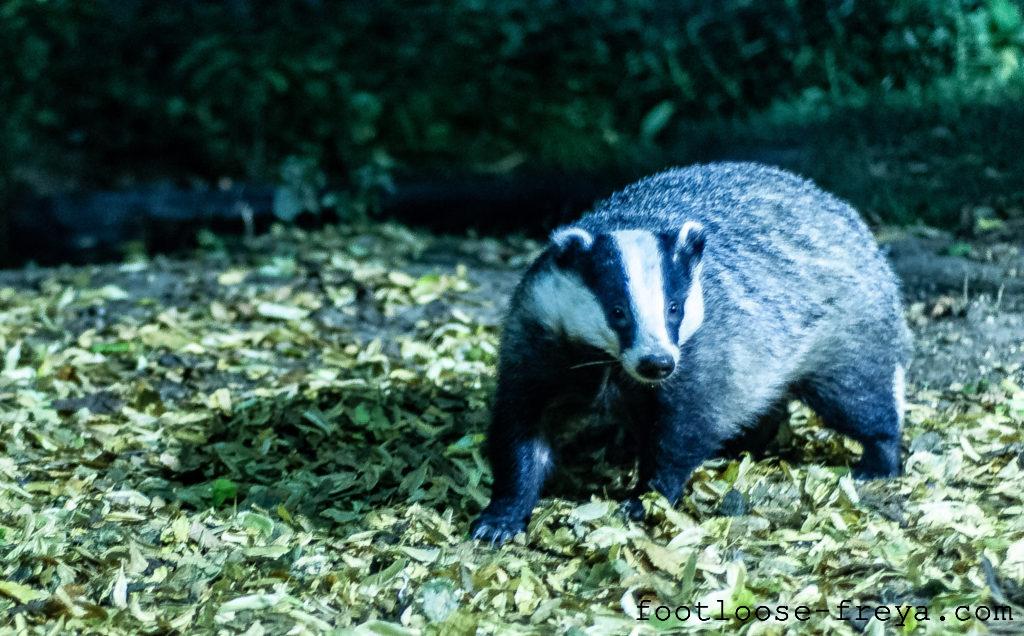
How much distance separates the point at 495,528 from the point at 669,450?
74 cm

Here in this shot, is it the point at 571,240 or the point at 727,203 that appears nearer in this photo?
the point at 571,240

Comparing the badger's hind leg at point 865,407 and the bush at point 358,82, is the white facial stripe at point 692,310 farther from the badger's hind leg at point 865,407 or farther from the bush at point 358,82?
the bush at point 358,82

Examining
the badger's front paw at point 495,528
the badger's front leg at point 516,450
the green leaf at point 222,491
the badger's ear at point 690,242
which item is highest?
the badger's ear at point 690,242

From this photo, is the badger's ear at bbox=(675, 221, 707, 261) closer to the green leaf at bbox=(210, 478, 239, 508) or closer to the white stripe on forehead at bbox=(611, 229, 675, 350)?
the white stripe on forehead at bbox=(611, 229, 675, 350)

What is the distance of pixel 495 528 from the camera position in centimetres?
473

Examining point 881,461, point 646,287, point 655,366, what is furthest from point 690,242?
point 881,461

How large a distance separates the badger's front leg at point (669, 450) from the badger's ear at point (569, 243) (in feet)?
2.23

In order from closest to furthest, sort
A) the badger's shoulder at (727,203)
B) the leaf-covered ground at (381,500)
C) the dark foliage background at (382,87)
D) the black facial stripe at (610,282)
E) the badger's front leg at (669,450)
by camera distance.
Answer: the leaf-covered ground at (381,500), the black facial stripe at (610,282), the badger's front leg at (669,450), the badger's shoulder at (727,203), the dark foliage background at (382,87)

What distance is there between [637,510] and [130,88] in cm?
847

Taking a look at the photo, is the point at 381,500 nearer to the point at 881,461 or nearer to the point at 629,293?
the point at 629,293

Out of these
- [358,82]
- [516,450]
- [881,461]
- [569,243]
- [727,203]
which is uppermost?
[569,243]

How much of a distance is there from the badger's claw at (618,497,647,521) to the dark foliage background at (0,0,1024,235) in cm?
537

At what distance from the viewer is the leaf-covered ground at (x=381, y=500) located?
13.5 feet

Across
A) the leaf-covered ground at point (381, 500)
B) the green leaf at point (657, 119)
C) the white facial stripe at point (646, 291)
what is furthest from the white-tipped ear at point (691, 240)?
the green leaf at point (657, 119)
